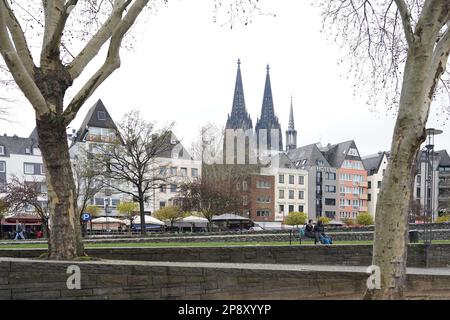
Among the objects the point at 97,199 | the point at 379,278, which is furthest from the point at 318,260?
the point at 97,199

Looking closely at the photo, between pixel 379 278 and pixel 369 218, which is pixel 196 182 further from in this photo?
pixel 379 278

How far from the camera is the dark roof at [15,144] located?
6662 cm

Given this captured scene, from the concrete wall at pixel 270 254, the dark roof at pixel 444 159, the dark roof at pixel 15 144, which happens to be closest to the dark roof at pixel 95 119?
the dark roof at pixel 15 144

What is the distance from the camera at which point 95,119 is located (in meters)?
72.5

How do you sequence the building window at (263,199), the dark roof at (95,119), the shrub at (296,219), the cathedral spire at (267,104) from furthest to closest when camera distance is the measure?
the cathedral spire at (267,104), the building window at (263,199), the dark roof at (95,119), the shrub at (296,219)

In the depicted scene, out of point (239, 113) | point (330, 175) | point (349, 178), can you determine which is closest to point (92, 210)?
point (330, 175)

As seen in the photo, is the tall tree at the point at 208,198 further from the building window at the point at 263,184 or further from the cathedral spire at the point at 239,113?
the cathedral spire at the point at 239,113

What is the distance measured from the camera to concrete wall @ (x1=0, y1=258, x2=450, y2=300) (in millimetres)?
7340

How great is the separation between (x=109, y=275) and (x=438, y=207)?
321 feet

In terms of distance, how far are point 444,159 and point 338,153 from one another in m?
31.3

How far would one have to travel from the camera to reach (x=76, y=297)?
7508mm

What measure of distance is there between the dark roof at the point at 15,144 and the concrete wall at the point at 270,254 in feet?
193

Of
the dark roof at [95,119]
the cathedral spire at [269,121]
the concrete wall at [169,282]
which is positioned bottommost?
the concrete wall at [169,282]
